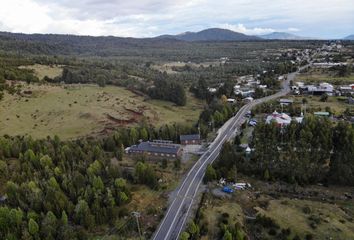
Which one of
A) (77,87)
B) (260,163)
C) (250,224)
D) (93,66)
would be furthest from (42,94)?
(250,224)

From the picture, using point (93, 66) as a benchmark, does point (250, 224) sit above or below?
below

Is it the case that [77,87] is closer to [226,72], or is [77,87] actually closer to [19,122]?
[19,122]

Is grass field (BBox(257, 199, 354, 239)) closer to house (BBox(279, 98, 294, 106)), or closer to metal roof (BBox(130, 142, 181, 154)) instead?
metal roof (BBox(130, 142, 181, 154))

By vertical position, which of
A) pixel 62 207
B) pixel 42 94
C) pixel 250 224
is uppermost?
pixel 42 94

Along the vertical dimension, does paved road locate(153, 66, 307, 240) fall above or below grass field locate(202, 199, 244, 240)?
above

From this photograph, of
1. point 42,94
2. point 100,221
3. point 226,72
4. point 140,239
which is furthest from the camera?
point 226,72

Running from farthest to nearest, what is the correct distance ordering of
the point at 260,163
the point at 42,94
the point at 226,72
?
the point at 226,72, the point at 42,94, the point at 260,163

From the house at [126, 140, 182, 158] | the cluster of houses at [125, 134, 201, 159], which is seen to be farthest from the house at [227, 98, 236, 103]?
the house at [126, 140, 182, 158]
